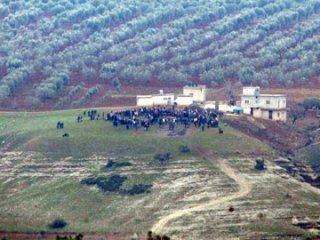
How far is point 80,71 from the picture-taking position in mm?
177000

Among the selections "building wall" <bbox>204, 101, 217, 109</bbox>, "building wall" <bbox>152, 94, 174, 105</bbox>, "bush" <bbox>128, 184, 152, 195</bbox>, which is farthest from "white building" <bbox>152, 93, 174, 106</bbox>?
"bush" <bbox>128, 184, 152, 195</bbox>

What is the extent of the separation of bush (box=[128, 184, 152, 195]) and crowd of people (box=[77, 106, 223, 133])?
62.4ft

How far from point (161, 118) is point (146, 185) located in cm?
2219

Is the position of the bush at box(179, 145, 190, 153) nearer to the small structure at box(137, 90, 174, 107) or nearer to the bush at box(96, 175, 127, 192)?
the bush at box(96, 175, 127, 192)

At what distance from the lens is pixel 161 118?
13038 cm

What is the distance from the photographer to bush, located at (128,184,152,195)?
10781cm

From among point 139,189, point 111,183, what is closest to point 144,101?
point 111,183

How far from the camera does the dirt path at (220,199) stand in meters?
97.5

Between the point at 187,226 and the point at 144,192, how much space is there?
12709 millimetres

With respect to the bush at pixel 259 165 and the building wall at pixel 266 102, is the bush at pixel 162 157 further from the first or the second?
the building wall at pixel 266 102

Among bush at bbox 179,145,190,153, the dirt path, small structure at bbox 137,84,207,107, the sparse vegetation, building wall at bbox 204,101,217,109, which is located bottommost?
the dirt path

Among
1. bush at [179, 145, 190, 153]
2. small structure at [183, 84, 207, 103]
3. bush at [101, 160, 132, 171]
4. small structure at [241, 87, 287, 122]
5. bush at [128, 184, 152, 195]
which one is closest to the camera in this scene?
bush at [128, 184, 152, 195]

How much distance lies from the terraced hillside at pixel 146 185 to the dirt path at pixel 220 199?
11 cm

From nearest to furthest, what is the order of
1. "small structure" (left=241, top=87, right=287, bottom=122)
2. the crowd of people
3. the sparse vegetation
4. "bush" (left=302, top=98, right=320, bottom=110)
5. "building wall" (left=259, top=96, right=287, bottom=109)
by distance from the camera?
1. the sparse vegetation
2. the crowd of people
3. "small structure" (left=241, top=87, right=287, bottom=122)
4. "building wall" (left=259, top=96, right=287, bottom=109)
5. "bush" (left=302, top=98, right=320, bottom=110)
